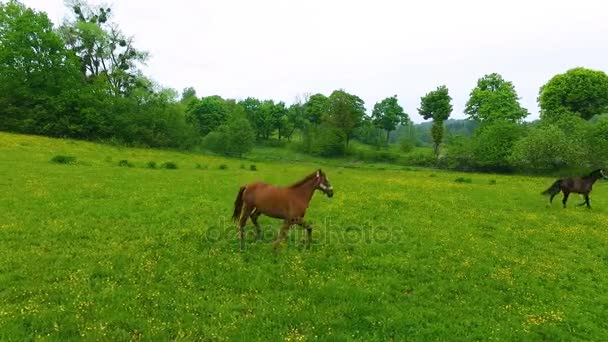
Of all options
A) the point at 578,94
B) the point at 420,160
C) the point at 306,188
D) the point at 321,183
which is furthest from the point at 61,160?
the point at 578,94

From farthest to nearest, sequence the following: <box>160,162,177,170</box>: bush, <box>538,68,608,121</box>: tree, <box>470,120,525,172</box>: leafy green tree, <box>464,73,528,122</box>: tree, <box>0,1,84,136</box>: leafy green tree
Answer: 1. <box>464,73,528,122</box>: tree
2. <box>538,68,608,121</box>: tree
3. <box>470,120,525,172</box>: leafy green tree
4. <box>0,1,84,136</box>: leafy green tree
5. <box>160,162,177,170</box>: bush

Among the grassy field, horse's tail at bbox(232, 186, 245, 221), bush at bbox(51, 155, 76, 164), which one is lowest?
the grassy field

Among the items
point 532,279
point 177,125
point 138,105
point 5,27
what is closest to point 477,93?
point 177,125

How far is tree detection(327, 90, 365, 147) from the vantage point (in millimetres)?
111750

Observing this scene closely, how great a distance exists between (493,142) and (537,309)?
8070cm

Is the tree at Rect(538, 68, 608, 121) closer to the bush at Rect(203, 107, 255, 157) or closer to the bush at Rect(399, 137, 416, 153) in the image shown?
the bush at Rect(399, 137, 416, 153)

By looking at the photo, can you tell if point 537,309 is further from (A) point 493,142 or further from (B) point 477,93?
(B) point 477,93

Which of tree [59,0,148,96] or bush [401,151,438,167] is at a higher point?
tree [59,0,148,96]

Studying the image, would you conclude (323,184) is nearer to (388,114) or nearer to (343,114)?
(343,114)

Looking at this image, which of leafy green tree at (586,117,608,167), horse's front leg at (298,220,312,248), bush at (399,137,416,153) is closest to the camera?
horse's front leg at (298,220,312,248)

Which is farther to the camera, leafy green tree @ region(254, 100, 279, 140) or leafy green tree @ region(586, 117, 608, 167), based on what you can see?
leafy green tree @ region(254, 100, 279, 140)

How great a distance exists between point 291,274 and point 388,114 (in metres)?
122

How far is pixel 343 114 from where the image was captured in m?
112

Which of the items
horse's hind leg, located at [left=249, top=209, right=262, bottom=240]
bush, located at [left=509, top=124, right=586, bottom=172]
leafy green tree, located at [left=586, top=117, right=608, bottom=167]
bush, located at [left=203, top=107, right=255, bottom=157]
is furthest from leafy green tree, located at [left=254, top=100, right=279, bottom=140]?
horse's hind leg, located at [left=249, top=209, right=262, bottom=240]
